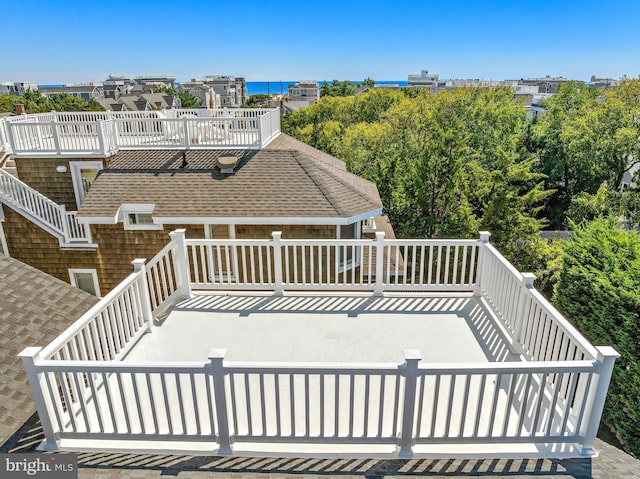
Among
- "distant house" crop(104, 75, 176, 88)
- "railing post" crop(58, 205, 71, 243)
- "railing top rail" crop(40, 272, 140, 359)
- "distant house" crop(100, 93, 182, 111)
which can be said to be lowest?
"railing post" crop(58, 205, 71, 243)

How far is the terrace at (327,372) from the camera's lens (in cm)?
299

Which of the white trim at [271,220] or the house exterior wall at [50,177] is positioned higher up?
the house exterior wall at [50,177]

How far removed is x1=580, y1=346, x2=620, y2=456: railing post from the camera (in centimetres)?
289

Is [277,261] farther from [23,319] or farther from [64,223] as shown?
[64,223]

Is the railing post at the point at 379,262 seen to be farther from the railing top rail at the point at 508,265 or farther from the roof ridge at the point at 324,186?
the roof ridge at the point at 324,186

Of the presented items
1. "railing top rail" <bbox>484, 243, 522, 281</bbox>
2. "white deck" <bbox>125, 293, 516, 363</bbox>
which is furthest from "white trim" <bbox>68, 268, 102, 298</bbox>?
"railing top rail" <bbox>484, 243, 522, 281</bbox>

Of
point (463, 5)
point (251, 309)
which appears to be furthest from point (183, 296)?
point (463, 5)

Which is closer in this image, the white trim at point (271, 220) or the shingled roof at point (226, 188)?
the white trim at point (271, 220)

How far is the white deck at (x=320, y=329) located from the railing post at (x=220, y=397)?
133 centimetres

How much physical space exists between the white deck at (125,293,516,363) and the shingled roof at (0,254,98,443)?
0.89 meters

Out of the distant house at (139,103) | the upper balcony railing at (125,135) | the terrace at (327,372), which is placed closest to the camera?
the terrace at (327,372)

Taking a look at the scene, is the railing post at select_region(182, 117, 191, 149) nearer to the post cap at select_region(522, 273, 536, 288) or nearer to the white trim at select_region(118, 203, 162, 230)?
the white trim at select_region(118, 203, 162, 230)

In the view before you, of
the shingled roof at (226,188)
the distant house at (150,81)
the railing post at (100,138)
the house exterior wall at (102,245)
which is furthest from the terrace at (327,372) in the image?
the distant house at (150,81)

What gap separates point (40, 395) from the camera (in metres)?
3.02
